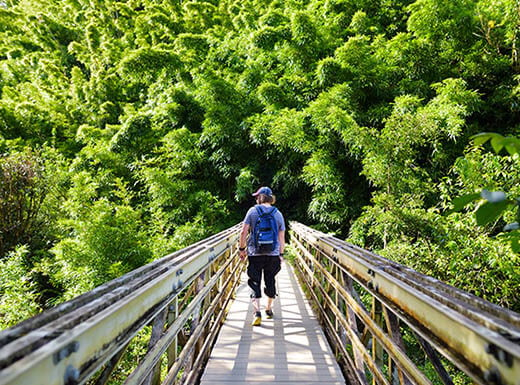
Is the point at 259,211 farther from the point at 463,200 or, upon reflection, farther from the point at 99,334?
the point at 463,200

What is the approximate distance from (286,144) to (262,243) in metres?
5.99

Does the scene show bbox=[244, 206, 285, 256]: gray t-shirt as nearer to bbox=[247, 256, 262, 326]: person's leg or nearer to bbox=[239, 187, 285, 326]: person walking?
bbox=[239, 187, 285, 326]: person walking

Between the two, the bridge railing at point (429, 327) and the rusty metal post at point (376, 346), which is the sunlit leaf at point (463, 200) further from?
the rusty metal post at point (376, 346)

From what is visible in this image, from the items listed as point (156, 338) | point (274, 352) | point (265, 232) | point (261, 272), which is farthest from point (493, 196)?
point (261, 272)

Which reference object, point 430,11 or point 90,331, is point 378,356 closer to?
point 90,331

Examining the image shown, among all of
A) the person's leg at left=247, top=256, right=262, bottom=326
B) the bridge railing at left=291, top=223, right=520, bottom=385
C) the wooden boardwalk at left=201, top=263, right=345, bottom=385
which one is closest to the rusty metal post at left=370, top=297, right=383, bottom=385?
the bridge railing at left=291, top=223, right=520, bottom=385

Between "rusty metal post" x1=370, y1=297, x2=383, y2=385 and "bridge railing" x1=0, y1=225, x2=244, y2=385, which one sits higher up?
"bridge railing" x1=0, y1=225, x2=244, y2=385

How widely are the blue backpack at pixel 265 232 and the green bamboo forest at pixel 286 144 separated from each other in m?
2.34

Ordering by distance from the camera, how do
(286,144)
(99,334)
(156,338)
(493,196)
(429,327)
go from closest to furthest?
(493,196) → (99,334) → (429,327) → (156,338) → (286,144)

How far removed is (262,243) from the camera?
3.03m

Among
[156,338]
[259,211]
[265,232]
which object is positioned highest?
[259,211]

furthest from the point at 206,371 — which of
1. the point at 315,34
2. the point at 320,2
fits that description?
the point at 320,2

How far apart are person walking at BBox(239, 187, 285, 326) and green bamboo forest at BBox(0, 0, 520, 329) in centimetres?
229

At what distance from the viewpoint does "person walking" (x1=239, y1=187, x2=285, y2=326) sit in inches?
120
